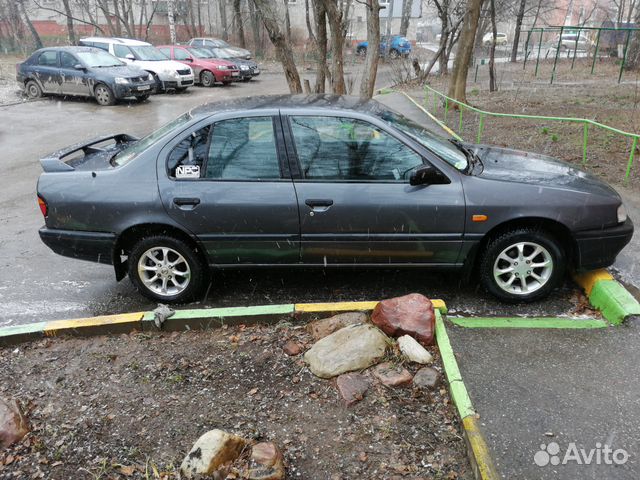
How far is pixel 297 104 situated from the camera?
4.48 m

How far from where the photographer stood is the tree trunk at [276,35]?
9.59m

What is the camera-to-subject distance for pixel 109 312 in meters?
4.61

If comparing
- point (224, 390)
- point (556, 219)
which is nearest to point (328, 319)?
point (224, 390)

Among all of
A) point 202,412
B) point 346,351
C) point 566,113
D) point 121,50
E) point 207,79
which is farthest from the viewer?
point 207,79

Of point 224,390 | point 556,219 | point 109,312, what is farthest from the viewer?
point 109,312

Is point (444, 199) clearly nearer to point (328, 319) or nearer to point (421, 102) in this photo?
point (328, 319)

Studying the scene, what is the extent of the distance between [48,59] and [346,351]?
17.9m

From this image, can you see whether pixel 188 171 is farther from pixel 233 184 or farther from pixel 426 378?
pixel 426 378

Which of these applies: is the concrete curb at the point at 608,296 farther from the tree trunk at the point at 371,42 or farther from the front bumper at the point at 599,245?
the tree trunk at the point at 371,42

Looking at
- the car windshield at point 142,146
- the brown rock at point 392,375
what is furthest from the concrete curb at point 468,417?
the car windshield at point 142,146

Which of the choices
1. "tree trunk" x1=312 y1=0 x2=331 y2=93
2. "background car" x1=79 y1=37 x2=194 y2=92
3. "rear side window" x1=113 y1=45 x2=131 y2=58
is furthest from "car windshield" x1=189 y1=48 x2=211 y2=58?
"tree trunk" x1=312 y1=0 x2=331 y2=93

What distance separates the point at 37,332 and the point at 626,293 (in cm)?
460

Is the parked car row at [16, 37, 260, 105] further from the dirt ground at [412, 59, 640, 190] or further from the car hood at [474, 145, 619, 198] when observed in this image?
the car hood at [474, 145, 619, 198]

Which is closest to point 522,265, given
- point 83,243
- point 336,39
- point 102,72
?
point 83,243
